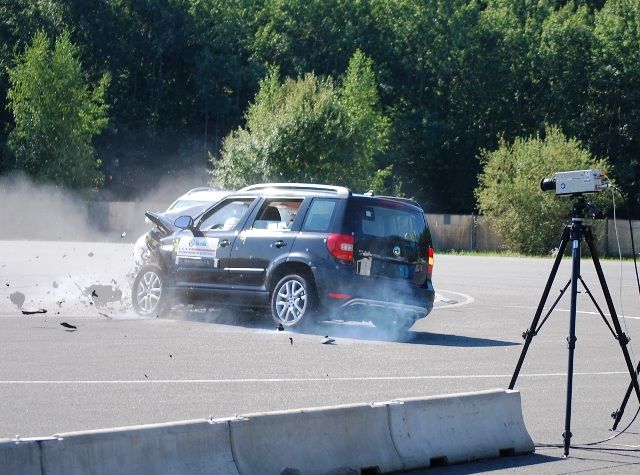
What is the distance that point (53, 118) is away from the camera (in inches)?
2817

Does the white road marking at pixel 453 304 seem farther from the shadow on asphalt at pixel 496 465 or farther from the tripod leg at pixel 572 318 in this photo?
the shadow on asphalt at pixel 496 465

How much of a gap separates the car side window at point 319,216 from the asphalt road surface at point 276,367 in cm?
129

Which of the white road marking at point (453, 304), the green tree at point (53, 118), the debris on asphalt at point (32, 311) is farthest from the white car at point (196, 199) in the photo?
the green tree at point (53, 118)

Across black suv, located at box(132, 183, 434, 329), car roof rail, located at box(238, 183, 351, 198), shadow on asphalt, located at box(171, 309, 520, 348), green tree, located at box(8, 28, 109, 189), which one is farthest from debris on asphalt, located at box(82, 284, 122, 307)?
green tree, located at box(8, 28, 109, 189)

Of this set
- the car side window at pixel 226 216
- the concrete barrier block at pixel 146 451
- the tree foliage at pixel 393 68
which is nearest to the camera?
the concrete barrier block at pixel 146 451

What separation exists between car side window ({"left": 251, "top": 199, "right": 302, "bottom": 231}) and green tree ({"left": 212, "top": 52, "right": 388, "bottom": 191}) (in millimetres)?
46652

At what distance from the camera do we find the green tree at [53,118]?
232 feet

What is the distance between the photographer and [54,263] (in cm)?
3198

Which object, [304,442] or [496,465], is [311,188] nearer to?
[496,465]

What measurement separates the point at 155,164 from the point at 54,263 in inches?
1941

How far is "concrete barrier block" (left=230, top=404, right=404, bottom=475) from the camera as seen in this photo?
687 centimetres

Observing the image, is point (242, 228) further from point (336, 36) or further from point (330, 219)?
point (336, 36)

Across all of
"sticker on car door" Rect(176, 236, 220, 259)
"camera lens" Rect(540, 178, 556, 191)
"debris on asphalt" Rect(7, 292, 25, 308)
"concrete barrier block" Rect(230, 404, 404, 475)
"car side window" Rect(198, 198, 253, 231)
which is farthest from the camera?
"debris on asphalt" Rect(7, 292, 25, 308)

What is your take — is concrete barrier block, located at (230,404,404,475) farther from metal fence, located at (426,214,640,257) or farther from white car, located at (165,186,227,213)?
metal fence, located at (426,214,640,257)
